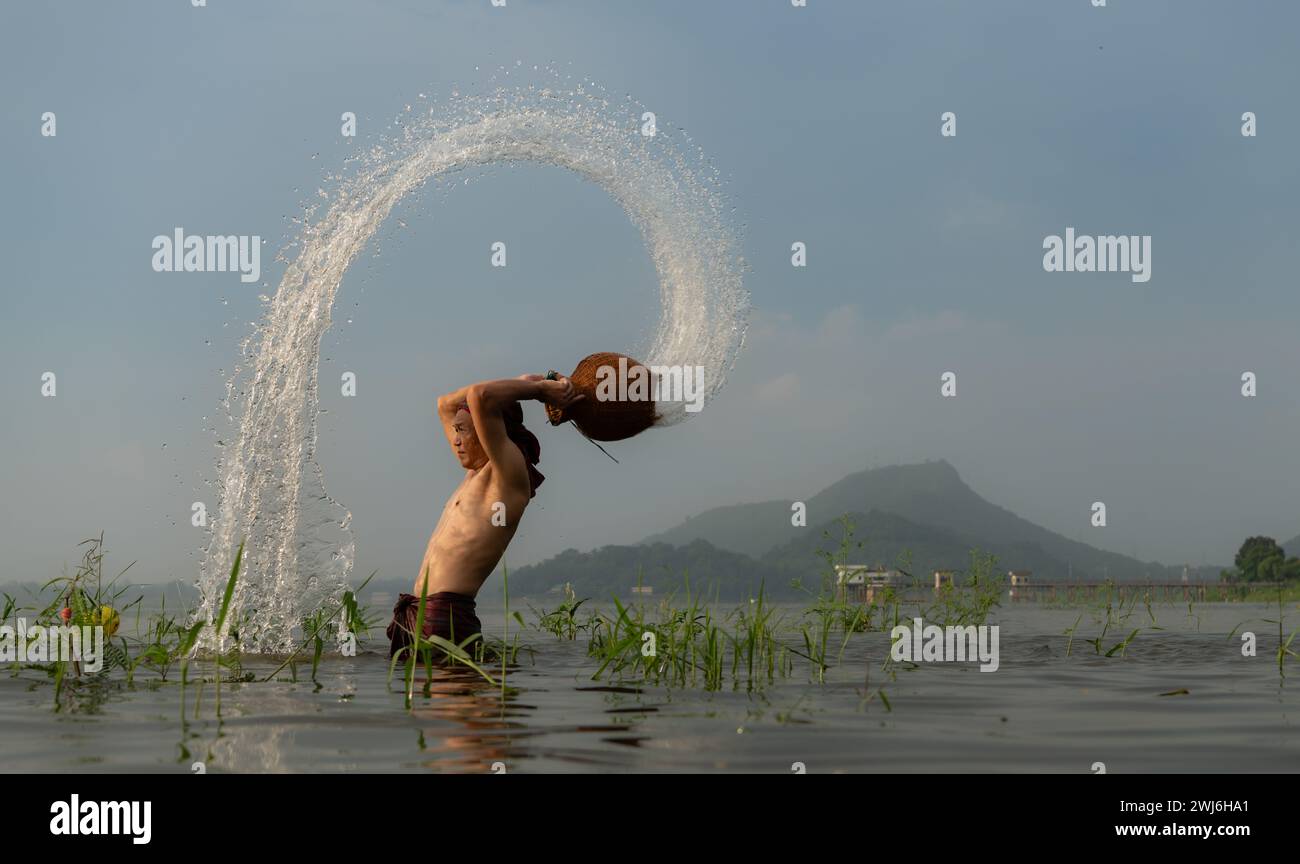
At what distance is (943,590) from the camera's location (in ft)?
44.2

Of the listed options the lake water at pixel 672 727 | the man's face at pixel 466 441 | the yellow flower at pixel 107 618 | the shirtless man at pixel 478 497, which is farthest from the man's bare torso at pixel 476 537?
the yellow flower at pixel 107 618

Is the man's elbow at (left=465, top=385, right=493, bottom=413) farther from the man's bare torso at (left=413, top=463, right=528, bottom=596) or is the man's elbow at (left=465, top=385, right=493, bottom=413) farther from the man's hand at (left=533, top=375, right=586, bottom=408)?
the man's bare torso at (left=413, top=463, right=528, bottom=596)

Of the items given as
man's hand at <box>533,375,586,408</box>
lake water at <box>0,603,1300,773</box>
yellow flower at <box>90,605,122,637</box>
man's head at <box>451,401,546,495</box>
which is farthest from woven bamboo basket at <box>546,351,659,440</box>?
yellow flower at <box>90,605,122,637</box>

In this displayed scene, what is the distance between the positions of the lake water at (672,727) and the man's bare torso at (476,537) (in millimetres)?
1008

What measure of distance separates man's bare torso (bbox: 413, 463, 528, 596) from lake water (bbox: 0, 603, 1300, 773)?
39.7 inches

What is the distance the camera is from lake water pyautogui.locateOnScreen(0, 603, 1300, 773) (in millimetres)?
4355

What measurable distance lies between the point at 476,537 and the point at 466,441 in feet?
2.80

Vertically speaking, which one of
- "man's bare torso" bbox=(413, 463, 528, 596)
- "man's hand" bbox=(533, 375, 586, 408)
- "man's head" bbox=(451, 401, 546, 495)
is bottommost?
"man's bare torso" bbox=(413, 463, 528, 596)

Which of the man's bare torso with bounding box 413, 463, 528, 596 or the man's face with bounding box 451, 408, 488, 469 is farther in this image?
the man's face with bounding box 451, 408, 488, 469
